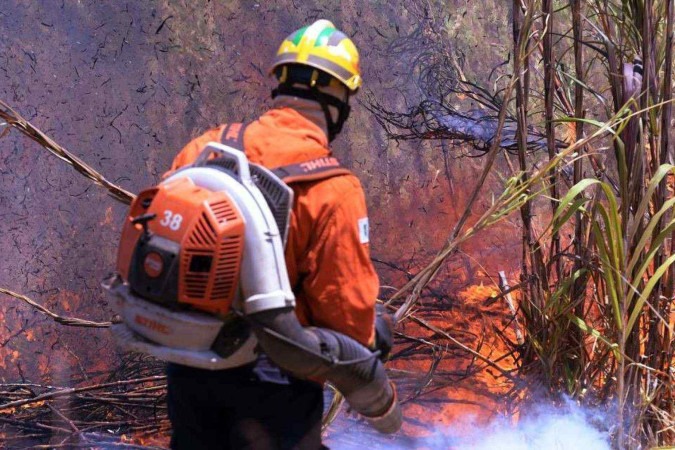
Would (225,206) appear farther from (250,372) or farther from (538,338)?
(538,338)

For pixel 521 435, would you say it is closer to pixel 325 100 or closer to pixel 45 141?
pixel 325 100

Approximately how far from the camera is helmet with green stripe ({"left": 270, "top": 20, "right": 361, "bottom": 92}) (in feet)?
6.97

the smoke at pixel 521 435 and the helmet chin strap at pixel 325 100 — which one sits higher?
the helmet chin strap at pixel 325 100

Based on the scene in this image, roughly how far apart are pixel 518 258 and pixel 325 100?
379 centimetres

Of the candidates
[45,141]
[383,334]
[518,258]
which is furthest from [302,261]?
[518,258]

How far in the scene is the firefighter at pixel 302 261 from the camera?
199 centimetres

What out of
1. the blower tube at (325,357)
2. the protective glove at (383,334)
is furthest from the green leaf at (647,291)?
the blower tube at (325,357)

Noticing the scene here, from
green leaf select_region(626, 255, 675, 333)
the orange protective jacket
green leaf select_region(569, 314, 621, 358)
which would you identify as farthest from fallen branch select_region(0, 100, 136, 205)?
green leaf select_region(626, 255, 675, 333)

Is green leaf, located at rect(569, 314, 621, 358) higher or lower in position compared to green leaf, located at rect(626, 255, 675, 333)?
lower

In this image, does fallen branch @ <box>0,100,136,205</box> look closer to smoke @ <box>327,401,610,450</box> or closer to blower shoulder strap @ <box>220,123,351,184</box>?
blower shoulder strap @ <box>220,123,351,184</box>

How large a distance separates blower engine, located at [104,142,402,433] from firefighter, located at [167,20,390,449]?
0.22 ft

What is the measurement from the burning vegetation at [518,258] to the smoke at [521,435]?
0.01 m

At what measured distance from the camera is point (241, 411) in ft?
6.72

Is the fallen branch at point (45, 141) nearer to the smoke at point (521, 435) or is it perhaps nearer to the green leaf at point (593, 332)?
the green leaf at point (593, 332)
